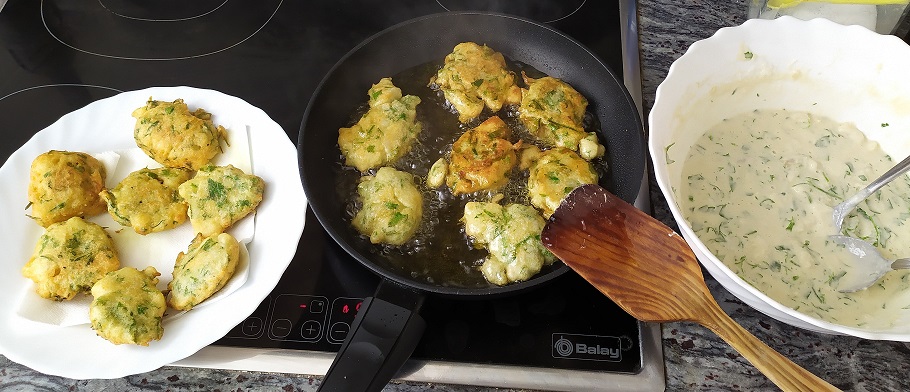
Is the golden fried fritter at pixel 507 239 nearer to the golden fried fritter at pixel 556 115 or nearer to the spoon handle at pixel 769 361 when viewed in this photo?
the golden fried fritter at pixel 556 115

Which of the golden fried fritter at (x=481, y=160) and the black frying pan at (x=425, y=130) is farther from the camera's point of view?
the golden fried fritter at (x=481, y=160)

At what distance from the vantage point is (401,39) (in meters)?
1.52

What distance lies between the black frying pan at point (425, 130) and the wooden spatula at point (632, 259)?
0.29 ft

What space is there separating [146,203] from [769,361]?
1153 mm

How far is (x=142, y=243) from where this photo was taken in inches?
51.6

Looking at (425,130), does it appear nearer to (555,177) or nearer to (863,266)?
(555,177)

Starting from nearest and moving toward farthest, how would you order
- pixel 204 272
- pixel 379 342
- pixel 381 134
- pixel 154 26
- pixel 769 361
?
pixel 769 361, pixel 379 342, pixel 204 272, pixel 381 134, pixel 154 26

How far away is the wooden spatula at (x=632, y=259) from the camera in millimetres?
1003

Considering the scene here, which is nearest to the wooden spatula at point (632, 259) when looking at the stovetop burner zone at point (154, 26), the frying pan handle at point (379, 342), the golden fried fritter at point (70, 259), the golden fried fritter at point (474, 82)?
the frying pan handle at point (379, 342)

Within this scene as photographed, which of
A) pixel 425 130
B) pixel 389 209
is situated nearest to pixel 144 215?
pixel 389 209

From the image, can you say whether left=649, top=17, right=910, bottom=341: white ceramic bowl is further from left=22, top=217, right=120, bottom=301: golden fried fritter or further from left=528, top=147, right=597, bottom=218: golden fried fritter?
left=22, top=217, right=120, bottom=301: golden fried fritter

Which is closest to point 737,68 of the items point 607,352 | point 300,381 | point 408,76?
point 607,352

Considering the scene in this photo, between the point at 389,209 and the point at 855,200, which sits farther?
the point at 389,209

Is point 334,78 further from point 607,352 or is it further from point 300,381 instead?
point 607,352
